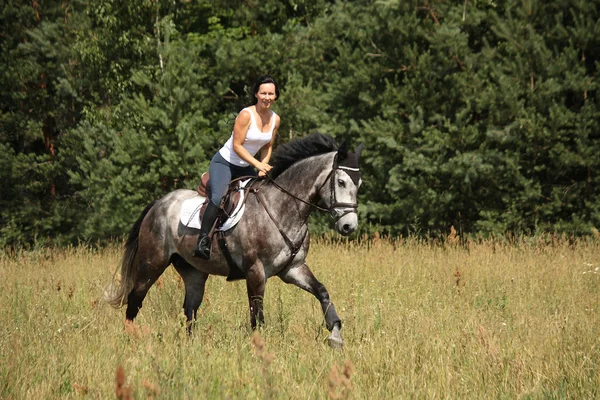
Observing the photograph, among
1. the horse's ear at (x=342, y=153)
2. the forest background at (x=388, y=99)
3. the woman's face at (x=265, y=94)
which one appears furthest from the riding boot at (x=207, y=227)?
the forest background at (x=388, y=99)

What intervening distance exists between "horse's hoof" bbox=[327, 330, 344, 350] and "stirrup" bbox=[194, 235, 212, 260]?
156 centimetres

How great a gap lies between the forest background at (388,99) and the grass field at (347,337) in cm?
401

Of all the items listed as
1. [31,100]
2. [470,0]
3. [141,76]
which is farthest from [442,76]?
[31,100]

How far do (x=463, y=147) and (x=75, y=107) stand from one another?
16.0 m

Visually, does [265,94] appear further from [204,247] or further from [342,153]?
[204,247]

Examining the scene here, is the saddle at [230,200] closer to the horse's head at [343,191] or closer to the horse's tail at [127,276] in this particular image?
the horse's head at [343,191]

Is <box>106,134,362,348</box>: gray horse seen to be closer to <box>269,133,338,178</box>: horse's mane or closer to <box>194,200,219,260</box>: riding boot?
<box>269,133,338,178</box>: horse's mane

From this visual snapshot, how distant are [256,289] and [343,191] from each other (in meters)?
1.26

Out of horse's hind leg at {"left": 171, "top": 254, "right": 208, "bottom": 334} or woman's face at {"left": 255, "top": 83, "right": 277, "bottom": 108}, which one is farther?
horse's hind leg at {"left": 171, "top": 254, "right": 208, "bottom": 334}

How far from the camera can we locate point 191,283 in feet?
25.6

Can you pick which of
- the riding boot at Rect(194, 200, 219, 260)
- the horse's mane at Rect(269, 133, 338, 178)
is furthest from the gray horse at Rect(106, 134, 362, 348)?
the riding boot at Rect(194, 200, 219, 260)

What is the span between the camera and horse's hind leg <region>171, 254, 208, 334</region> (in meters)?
7.70

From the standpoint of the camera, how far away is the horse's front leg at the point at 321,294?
20.8ft

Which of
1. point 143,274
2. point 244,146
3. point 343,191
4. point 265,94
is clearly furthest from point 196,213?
point 343,191
